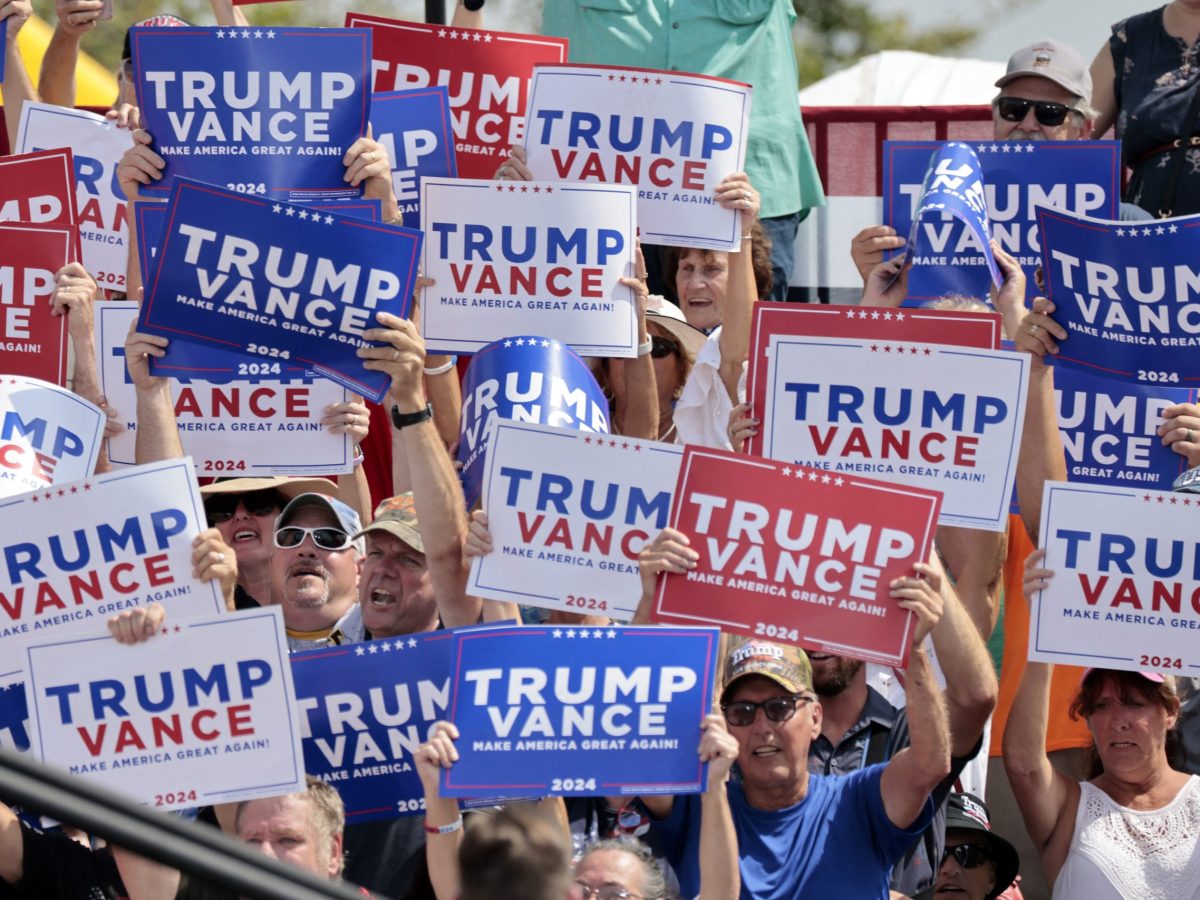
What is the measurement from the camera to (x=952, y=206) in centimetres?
621

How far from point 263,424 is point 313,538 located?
0.39m

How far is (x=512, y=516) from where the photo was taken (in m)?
5.57

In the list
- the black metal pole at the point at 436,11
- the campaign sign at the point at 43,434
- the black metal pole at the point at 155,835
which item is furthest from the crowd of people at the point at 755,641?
the black metal pole at the point at 155,835

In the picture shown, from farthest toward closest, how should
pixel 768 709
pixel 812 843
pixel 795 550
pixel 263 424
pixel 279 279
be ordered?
pixel 263 424
pixel 279 279
pixel 768 709
pixel 812 843
pixel 795 550

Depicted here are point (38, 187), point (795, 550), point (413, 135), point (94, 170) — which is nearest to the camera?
point (795, 550)

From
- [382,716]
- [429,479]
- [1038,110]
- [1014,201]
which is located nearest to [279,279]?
[429,479]

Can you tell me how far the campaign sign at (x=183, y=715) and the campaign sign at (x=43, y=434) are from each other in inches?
37.2

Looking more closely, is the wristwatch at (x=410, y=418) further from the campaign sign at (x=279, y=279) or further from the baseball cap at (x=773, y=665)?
the baseball cap at (x=773, y=665)

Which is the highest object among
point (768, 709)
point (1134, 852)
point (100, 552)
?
point (100, 552)

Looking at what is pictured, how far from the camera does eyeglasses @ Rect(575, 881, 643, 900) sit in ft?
15.5

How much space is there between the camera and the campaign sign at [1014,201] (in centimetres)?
655

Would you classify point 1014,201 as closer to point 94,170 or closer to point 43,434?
point 43,434

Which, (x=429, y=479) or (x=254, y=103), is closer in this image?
(x=429, y=479)

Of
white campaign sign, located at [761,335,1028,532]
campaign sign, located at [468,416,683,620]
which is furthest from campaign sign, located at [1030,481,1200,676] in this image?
campaign sign, located at [468,416,683,620]
